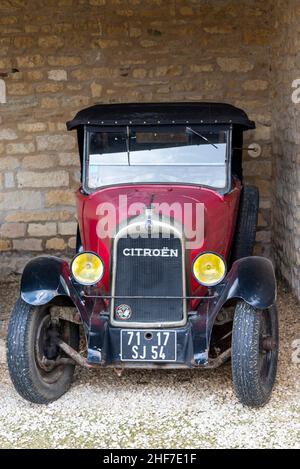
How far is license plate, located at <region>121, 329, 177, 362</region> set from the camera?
371cm

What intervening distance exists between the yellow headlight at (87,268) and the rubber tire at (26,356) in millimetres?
312

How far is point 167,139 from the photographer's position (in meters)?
4.64

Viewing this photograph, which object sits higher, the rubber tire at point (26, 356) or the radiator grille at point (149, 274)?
the radiator grille at point (149, 274)

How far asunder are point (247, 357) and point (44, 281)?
4.21 feet

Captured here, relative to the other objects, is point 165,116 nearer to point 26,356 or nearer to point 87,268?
point 87,268

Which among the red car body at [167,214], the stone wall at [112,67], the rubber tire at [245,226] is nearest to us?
the red car body at [167,214]

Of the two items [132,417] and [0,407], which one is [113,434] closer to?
[132,417]

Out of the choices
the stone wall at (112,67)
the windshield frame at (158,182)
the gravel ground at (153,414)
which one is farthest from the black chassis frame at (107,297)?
the stone wall at (112,67)

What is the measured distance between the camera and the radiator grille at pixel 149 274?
152 inches

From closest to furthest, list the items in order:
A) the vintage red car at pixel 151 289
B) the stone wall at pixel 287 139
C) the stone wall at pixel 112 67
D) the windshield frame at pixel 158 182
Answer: the vintage red car at pixel 151 289 < the windshield frame at pixel 158 182 < the stone wall at pixel 287 139 < the stone wall at pixel 112 67

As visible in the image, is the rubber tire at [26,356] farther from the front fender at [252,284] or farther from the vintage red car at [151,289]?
the front fender at [252,284]

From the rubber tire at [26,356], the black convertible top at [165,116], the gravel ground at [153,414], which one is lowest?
the gravel ground at [153,414]

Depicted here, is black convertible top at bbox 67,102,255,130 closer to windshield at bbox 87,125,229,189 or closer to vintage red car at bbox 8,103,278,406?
windshield at bbox 87,125,229,189

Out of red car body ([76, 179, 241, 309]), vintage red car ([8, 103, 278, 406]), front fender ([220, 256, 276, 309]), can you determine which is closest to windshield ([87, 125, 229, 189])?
vintage red car ([8, 103, 278, 406])
